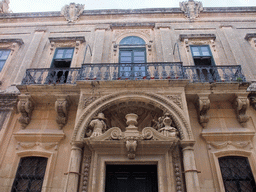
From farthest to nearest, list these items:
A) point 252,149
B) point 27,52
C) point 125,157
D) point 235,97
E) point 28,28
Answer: point 28,28, point 27,52, point 235,97, point 252,149, point 125,157

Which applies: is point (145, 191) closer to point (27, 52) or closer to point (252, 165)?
point (252, 165)

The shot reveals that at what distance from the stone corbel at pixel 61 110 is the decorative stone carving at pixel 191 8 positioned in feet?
24.7

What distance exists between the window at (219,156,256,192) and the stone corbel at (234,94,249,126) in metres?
1.21

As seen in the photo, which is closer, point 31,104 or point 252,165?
point 252,165

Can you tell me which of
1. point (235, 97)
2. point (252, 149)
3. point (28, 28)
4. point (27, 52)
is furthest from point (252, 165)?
point (28, 28)

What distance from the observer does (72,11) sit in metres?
10.5

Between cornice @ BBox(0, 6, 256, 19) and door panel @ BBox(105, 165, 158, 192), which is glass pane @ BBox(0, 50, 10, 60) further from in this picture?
door panel @ BBox(105, 165, 158, 192)

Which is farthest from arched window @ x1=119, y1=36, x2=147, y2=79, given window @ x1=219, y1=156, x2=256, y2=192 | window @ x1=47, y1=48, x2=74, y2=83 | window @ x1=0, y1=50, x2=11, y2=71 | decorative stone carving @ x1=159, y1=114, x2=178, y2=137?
window @ x1=0, y1=50, x2=11, y2=71

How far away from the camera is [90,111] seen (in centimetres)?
590

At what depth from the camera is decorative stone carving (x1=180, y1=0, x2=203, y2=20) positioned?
9990 mm

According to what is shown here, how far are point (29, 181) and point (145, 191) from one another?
3.42 m

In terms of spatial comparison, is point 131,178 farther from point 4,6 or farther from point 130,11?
point 4,6

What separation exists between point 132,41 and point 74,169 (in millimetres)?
6484

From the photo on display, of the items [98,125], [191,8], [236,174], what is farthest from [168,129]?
[191,8]
